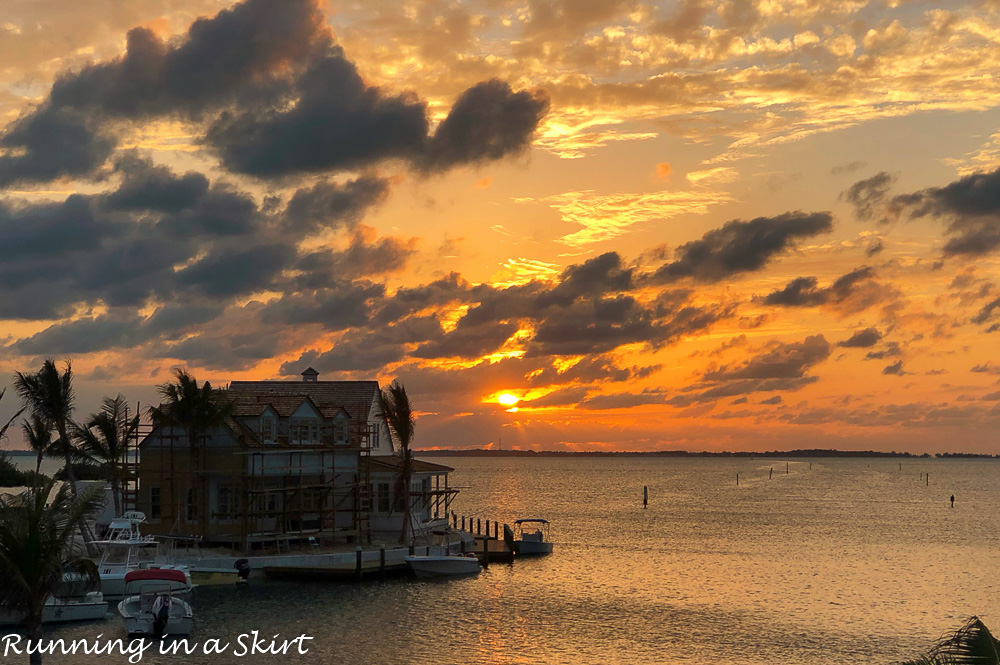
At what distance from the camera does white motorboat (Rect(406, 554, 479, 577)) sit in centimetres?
6056

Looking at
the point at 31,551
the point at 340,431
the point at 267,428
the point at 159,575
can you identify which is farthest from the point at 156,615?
the point at 340,431

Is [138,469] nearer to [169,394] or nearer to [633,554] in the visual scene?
[169,394]

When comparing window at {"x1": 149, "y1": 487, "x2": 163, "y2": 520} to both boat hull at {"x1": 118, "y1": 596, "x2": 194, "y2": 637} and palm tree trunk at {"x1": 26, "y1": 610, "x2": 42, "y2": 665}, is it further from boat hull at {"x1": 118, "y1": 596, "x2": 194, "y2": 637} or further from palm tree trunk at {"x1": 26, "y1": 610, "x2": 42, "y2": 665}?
palm tree trunk at {"x1": 26, "y1": 610, "x2": 42, "y2": 665}

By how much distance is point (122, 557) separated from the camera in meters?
52.3

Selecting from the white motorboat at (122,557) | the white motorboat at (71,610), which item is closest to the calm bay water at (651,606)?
the white motorboat at (71,610)

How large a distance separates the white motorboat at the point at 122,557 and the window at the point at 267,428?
37.5ft

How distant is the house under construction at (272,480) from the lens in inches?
2419

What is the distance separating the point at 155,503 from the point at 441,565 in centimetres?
1875

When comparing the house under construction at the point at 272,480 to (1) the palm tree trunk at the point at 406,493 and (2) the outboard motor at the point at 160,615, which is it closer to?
(1) the palm tree trunk at the point at 406,493

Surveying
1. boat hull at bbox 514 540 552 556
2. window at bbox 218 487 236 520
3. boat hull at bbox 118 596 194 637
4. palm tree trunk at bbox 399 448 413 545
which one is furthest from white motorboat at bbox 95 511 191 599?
boat hull at bbox 514 540 552 556

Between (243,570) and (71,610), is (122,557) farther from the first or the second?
(71,610)

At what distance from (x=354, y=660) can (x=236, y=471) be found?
24234mm

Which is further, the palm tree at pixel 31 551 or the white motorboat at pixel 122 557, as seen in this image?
the white motorboat at pixel 122 557

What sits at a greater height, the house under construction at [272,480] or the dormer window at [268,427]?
the dormer window at [268,427]
